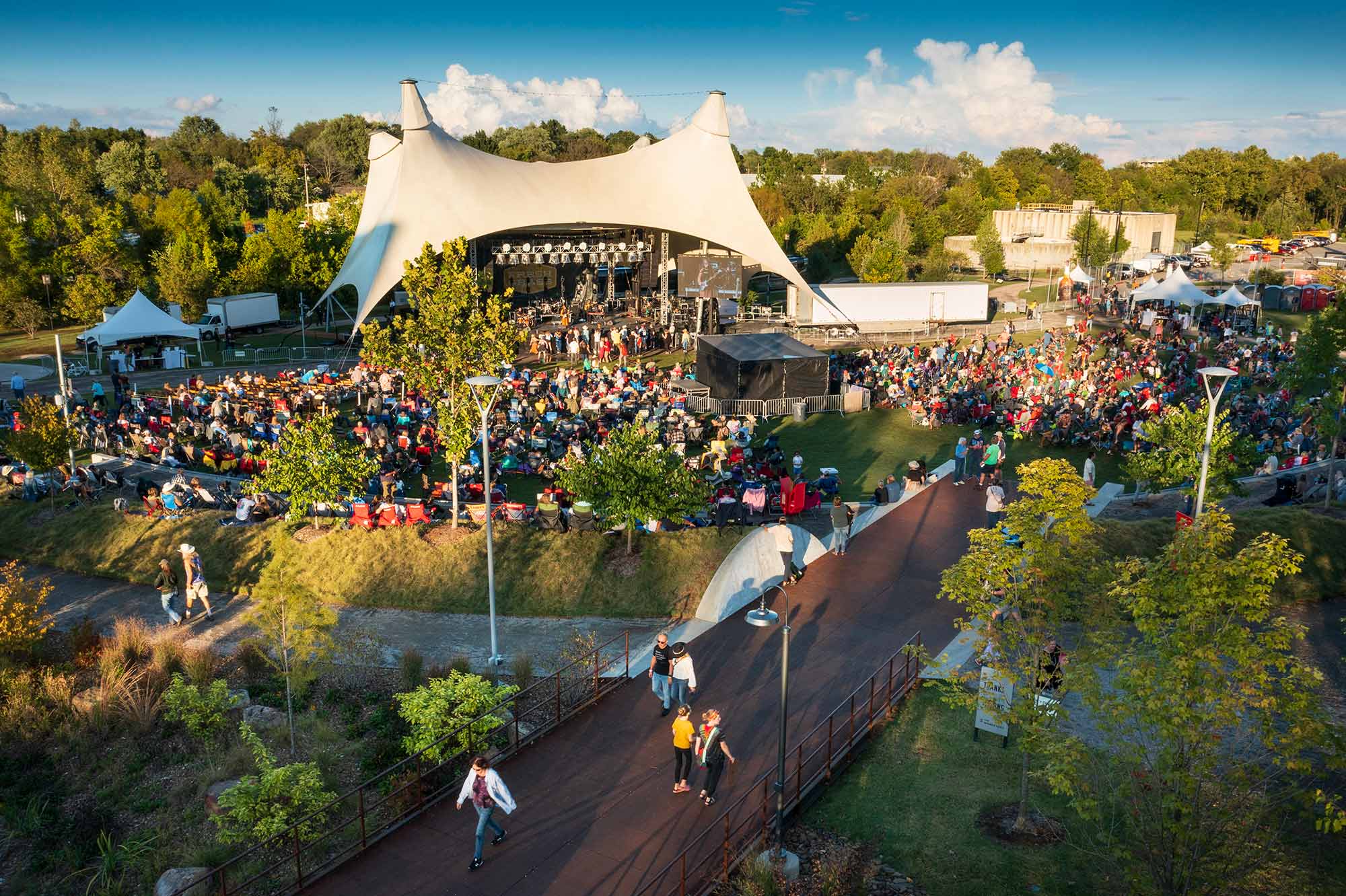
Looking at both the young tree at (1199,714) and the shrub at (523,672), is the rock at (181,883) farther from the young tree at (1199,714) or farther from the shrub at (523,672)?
the young tree at (1199,714)

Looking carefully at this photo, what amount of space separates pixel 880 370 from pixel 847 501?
9.67m

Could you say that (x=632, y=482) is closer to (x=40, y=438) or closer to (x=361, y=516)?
(x=361, y=516)

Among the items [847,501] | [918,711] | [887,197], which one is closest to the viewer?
[918,711]

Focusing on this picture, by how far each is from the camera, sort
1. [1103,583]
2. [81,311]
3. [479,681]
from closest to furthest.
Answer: [1103,583] → [479,681] → [81,311]

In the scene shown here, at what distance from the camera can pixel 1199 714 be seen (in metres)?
8.27

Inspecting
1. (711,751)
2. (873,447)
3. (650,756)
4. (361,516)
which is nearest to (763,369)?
(873,447)

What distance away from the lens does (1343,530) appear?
16969mm

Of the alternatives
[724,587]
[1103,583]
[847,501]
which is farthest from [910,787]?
[847,501]

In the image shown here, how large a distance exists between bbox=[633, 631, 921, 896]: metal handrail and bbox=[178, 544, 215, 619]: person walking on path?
9.66 metres

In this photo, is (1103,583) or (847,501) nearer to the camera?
(1103,583)

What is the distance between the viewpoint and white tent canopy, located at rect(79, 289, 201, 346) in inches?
1216

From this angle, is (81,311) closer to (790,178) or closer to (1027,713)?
(1027,713)

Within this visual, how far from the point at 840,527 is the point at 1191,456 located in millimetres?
6687

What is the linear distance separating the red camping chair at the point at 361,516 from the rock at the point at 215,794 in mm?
6914
